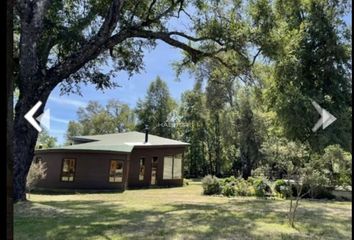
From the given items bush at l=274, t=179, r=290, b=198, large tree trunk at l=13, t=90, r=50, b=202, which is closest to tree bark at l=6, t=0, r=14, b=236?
large tree trunk at l=13, t=90, r=50, b=202

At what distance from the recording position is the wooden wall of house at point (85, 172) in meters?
19.5

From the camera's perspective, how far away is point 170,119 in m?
40.5

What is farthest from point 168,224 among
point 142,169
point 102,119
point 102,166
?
point 102,119

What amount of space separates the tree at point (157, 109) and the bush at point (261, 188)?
79.8ft

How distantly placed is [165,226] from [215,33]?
801 cm

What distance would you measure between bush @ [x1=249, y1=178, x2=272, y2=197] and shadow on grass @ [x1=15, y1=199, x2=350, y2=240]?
16.9 feet

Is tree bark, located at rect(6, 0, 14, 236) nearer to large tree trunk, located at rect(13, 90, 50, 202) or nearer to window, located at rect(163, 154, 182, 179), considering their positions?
large tree trunk, located at rect(13, 90, 50, 202)

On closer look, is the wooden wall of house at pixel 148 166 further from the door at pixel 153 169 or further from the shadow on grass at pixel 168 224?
the shadow on grass at pixel 168 224

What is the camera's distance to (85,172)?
19562 millimetres

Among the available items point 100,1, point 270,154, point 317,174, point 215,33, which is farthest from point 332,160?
point 100,1

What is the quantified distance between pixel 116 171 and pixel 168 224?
43.3 feet

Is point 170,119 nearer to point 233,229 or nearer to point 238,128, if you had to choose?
point 238,128

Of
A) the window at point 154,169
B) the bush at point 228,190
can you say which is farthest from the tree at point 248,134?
the bush at point 228,190

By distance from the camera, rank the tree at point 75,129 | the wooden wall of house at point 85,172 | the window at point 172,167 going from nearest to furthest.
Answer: the wooden wall of house at point 85,172 < the window at point 172,167 < the tree at point 75,129
